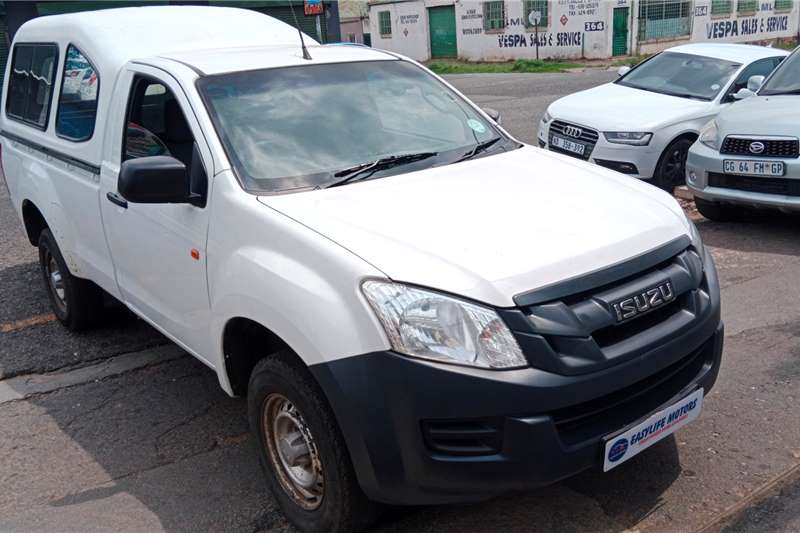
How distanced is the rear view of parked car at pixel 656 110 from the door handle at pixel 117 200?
230 inches

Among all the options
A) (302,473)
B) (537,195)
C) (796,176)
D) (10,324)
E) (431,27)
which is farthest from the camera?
(431,27)

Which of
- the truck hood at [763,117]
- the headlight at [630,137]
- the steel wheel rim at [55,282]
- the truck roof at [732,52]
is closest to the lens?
the steel wheel rim at [55,282]

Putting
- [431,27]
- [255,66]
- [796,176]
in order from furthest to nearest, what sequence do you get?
1. [431,27]
2. [796,176]
3. [255,66]

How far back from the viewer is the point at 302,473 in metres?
3.16

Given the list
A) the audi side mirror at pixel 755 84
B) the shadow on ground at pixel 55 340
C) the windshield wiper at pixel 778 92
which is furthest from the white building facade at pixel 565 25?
the shadow on ground at pixel 55 340

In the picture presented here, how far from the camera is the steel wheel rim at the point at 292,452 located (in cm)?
306

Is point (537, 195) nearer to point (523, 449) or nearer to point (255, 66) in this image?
point (523, 449)

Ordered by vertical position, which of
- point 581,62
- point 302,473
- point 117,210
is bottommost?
point 581,62

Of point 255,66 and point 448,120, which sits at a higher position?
point 255,66

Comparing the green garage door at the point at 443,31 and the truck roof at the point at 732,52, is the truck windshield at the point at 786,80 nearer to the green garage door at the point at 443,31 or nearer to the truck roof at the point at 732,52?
the truck roof at the point at 732,52

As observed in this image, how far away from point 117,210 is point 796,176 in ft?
16.9

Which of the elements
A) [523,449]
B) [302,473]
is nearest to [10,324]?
[302,473]

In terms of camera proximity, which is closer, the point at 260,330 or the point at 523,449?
the point at 523,449

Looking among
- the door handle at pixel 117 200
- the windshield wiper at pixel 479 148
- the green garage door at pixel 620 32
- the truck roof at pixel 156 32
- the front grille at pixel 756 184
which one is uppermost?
the truck roof at pixel 156 32
